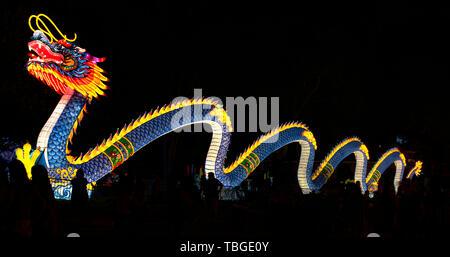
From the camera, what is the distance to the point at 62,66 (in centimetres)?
1256

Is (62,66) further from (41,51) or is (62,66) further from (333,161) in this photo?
(333,161)

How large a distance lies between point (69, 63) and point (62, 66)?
223 millimetres

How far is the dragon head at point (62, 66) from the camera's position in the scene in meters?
12.2

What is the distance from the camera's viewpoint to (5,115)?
16.2m

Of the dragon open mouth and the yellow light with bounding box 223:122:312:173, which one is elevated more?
the dragon open mouth

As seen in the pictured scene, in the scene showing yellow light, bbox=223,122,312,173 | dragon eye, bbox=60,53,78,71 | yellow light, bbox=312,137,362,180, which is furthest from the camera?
yellow light, bbox=312,137,362,180

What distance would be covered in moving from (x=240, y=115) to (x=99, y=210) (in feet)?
44.5

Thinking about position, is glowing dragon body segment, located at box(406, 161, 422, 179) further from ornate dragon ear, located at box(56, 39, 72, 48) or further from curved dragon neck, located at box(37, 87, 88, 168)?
ornate dragon ear, located at box(56, 39, 72, 48)

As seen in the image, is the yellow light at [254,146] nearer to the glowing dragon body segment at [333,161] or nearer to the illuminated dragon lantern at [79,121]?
the illuminated dragon lantern at [79,121]

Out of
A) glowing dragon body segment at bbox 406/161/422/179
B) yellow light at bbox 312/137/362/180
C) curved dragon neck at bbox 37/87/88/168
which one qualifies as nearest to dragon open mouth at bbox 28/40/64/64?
curved dragon neck at bbox 37/87/88/168

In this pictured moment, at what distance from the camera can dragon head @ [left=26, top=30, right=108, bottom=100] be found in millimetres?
12211
